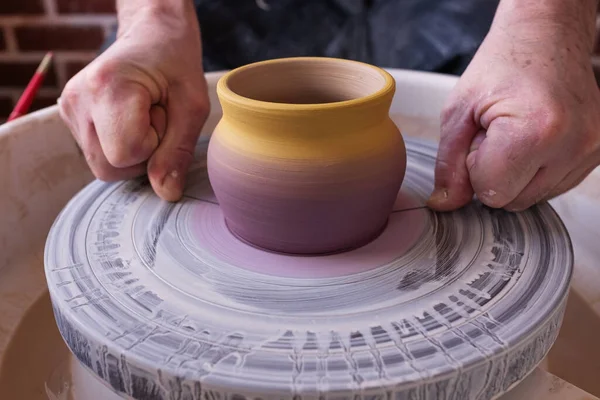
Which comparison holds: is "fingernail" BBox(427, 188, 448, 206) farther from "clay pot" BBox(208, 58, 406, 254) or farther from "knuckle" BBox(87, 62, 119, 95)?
"knuckle" BBox(87, 62, 119, 95)

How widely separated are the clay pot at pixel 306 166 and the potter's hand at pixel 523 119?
0.12 meters

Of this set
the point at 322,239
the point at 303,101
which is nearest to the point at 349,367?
the point at 322,239

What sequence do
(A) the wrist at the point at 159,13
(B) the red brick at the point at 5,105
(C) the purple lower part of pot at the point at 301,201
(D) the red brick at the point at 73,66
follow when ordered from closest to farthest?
(C) the purple lower part of pot at the point at 301,201 < (A) the wrist at the point at 159,13 < (D) the red brick at the point at 73,66 < (B) the red brick at the point at 5,105

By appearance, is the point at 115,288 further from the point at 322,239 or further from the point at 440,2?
the point at 440,2

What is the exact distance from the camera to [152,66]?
920 mm

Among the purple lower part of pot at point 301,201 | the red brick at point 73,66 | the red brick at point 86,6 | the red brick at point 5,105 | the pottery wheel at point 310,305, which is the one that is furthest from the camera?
the red brick at point 5,105

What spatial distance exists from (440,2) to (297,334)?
107cm

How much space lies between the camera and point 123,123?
82 cm

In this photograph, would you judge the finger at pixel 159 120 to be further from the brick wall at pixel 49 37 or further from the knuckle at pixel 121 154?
the brick wall at pixel 49 37

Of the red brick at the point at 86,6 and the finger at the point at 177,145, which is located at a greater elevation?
the finger at the point at 177,145

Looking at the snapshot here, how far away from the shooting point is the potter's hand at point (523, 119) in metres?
0.75

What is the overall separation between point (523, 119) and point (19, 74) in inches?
83.6

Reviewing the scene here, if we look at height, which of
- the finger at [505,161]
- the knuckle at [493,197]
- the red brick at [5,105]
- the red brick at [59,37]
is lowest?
the red brick at [5,105]

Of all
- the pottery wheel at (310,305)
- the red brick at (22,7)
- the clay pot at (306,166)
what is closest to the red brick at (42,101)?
the red brick at (22,7)
